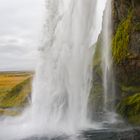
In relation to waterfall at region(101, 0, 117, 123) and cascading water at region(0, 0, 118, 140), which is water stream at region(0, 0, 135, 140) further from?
waterfall at region(101, 0, 117, 123)

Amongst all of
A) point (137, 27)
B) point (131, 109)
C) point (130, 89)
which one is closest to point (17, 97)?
point (130, 89)

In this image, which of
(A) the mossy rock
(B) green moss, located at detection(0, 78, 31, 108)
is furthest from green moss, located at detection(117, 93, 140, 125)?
(B) green moss, located at detection(0, 78, 31, 108)

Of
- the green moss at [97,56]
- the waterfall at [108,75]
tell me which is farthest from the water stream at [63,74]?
the green moss at [97,56]

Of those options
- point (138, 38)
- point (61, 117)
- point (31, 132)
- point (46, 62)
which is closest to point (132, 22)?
point (138, 38)

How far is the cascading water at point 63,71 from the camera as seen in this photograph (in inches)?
1614

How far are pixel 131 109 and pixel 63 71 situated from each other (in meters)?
8.44

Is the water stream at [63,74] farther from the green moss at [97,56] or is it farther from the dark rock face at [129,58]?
the green moss at [97,56]

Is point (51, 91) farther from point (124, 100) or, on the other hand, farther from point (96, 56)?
point (96, 56)

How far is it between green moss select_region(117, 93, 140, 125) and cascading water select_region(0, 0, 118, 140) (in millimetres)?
4275

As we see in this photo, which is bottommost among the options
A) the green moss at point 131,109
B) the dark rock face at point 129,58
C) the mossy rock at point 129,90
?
the green moss at point 131,109

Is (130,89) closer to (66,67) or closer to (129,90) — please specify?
(129,90)

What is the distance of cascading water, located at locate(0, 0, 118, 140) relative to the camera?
41000mm

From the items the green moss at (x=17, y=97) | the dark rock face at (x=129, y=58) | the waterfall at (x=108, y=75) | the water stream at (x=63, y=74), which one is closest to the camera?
the water stream at (x=63, y=74)

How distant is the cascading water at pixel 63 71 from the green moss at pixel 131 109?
4.28 meters
